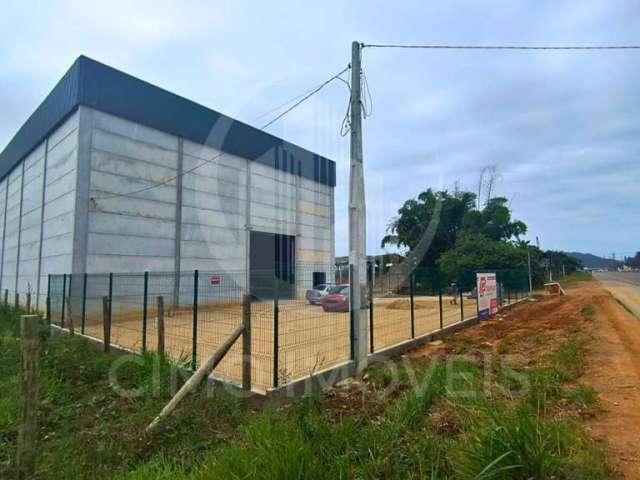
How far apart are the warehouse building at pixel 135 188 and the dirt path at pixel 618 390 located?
939cm

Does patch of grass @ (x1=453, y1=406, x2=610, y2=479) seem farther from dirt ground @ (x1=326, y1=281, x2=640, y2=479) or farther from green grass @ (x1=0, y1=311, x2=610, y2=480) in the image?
dirt ground @ (x1=326, y1=281, x2=640, y2=479)

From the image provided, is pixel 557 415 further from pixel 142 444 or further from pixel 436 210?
pixel 436 210

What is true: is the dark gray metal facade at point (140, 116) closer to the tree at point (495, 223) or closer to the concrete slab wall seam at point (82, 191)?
the concrete slab wall seam at point (82, 191)

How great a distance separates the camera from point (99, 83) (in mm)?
17375

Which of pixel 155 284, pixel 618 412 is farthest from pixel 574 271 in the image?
pixel 618 412

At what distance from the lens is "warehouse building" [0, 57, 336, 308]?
17.2m

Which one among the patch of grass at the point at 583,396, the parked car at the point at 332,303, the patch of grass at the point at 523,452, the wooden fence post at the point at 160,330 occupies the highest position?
the parked car at the point at 332,303

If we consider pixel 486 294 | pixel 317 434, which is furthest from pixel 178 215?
pixel 317 434

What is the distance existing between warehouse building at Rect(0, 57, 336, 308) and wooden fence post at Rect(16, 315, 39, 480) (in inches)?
392

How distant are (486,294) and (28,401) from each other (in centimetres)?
1307

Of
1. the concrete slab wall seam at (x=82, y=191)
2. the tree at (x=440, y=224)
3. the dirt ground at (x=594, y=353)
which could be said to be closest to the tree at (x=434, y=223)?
the tree at (x=440, y=224)

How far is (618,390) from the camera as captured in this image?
5.26 m

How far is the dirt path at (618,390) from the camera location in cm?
349

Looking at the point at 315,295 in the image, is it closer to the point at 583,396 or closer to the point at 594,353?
the point at 583,396
